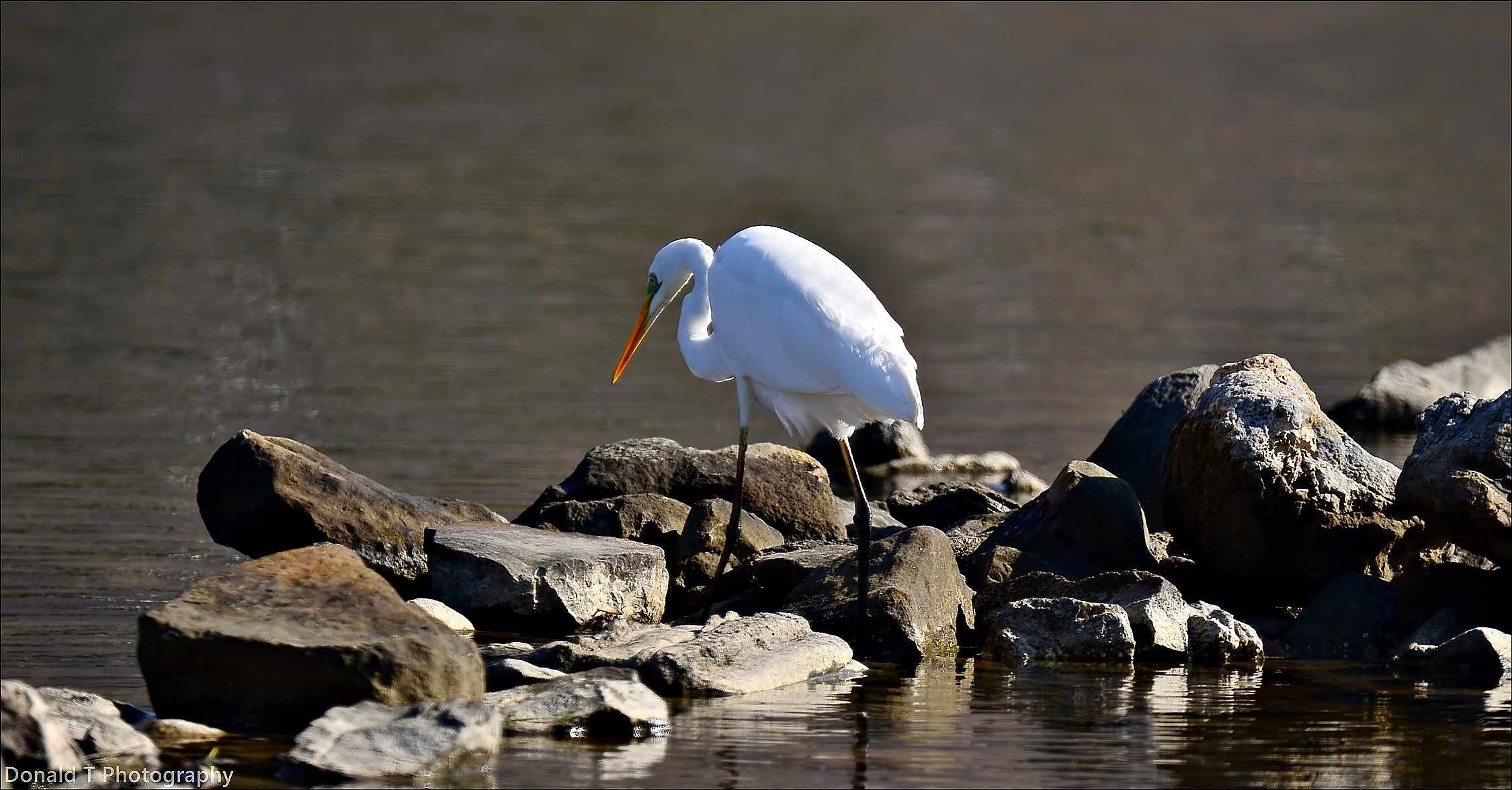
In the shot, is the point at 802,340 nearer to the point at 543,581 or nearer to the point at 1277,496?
the point at 543,581

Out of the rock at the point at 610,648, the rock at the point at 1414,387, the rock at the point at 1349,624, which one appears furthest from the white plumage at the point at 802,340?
the rock at the point at 1414,387

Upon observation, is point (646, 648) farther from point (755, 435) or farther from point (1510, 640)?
point (755, 435)

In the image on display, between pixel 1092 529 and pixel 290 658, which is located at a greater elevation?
pixel 1092 529

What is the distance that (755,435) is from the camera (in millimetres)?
17750

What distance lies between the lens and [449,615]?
930 centimetres

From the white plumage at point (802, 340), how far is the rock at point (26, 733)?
384 centimetres

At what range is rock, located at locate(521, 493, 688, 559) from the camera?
10570mm

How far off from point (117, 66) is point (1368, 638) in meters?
58.6

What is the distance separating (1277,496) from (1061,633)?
53.2 inches

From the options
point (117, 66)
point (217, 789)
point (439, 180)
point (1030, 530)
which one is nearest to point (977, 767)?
point (217, 789)

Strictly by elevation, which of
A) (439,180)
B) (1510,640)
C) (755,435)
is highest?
(439,180)

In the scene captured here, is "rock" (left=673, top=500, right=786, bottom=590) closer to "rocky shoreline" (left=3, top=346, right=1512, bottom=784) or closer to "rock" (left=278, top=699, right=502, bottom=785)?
"rocky shoreline" (left=3, top=346, right=1512, bottom=784)

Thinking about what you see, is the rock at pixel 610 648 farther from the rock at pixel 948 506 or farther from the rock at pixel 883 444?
the rock at pixel 883 444

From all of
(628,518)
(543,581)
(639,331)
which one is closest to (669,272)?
(639,331)
